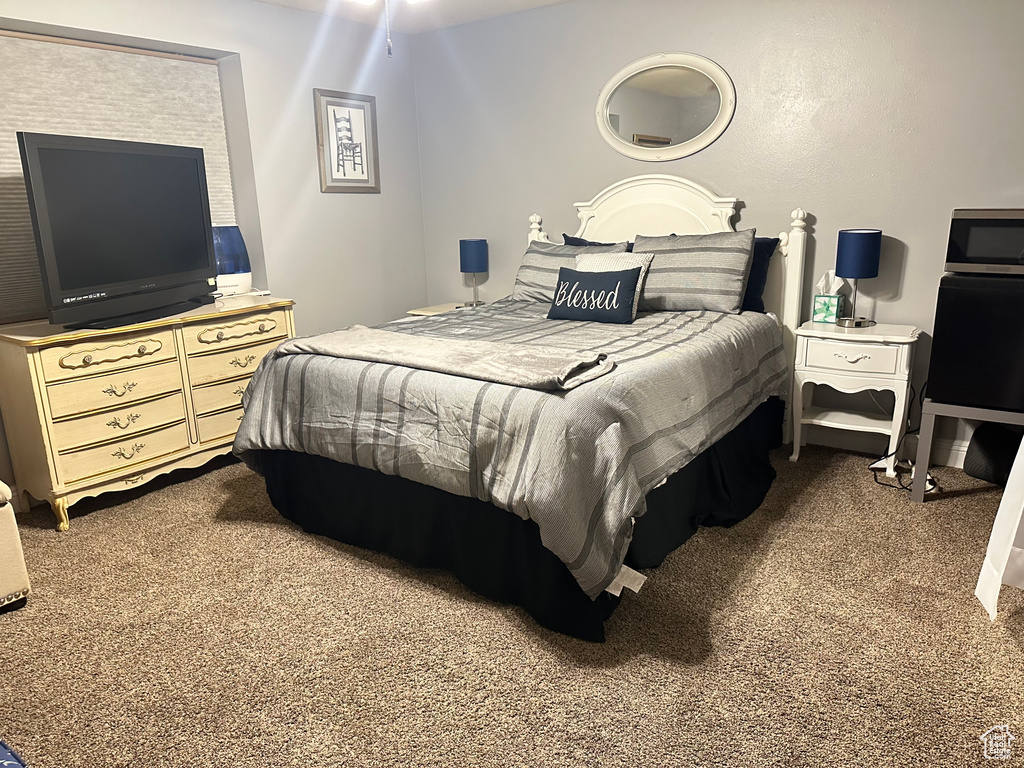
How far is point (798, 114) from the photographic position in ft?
11.4

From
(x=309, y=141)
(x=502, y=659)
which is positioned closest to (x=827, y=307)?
(x=502, y=659)

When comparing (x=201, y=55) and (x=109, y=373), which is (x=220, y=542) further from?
(x=201, y=55)

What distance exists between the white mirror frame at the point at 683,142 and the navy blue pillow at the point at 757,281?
672 mm

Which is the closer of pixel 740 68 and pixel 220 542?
pixel 220 542

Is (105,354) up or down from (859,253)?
down

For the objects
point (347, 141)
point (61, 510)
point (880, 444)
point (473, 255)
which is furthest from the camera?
point (473, 255)

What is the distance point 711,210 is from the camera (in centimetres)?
374

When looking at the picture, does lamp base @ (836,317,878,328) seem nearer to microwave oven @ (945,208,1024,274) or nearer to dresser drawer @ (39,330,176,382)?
microwave oven @ (945,208,1024,274)

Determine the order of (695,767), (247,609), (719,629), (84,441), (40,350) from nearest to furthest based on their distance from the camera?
(695,767) < (719,629) < (247,609) < (40,350) < (84,441)

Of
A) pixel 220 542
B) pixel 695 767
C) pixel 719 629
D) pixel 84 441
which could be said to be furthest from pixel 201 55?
pixel 695 767

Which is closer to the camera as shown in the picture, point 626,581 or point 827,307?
point 626,581

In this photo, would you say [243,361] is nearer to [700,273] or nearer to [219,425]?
[219,425]

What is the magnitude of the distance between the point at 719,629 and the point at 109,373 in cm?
256

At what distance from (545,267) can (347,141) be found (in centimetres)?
154
